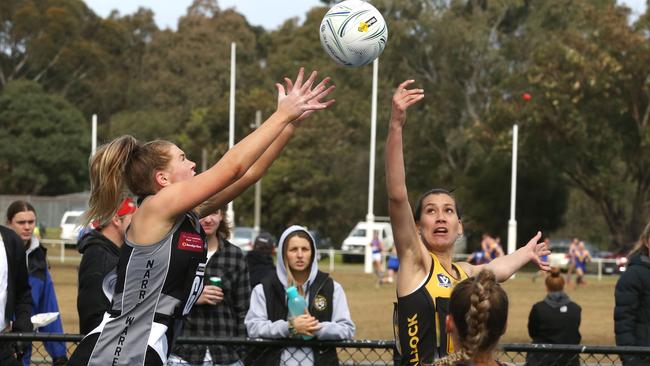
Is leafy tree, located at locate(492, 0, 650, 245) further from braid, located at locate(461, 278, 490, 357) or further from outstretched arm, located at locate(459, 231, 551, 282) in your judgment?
braid, located at locate(461, 278, 490, 357)

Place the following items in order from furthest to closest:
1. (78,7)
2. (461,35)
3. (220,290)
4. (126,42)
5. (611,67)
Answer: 1. (126,42)
2. (78,7)
3. (461,35)
4. (611,67)
5. (220,290)

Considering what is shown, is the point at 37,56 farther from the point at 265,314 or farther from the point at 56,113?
the point at 265,314

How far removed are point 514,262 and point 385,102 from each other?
168 feet

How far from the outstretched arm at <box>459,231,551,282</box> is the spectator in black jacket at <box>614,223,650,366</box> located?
1.81 m

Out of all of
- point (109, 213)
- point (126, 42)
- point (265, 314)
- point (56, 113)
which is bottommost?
point (265, 314)

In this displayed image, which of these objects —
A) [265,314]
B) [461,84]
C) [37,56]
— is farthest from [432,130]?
[265,314]

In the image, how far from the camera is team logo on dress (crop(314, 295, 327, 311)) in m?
7.02

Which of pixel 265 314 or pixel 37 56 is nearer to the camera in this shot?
pixel 265 314

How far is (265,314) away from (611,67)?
40.2 meters

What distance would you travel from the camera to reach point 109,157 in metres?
4.87

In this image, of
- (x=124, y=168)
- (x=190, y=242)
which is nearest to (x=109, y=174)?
(x=124, y=168)

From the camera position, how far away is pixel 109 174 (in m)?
4.88

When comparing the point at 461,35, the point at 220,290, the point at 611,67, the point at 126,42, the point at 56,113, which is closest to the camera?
the point at 220,290

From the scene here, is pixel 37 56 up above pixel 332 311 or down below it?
above
